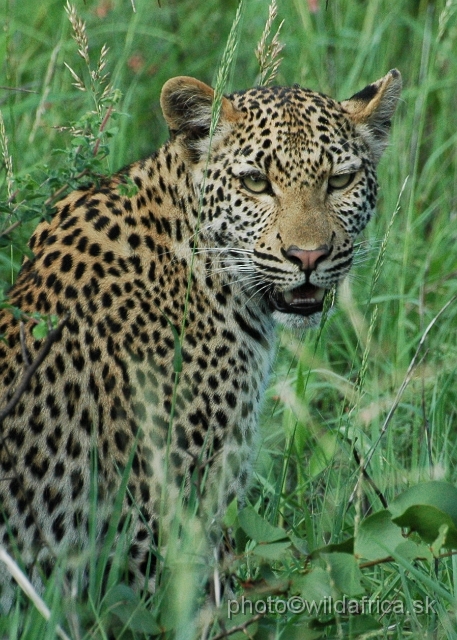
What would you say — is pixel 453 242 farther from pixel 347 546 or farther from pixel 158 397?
pixel 347 546

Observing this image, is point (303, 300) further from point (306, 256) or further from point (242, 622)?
point (242, 622)

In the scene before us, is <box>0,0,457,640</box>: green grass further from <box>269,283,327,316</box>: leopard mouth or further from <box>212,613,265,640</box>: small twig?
<box>269,283,327,316</box>: leopard mouth

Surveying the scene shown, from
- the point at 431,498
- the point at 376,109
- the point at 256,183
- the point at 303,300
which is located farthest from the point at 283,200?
the point at 431,498

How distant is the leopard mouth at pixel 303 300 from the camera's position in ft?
16.7

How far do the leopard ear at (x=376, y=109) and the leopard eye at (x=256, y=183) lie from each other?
0.58 meters

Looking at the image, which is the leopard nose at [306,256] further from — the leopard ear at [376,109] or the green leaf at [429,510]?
the green leaf at [429,510]

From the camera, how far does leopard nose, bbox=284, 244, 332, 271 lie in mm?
4887

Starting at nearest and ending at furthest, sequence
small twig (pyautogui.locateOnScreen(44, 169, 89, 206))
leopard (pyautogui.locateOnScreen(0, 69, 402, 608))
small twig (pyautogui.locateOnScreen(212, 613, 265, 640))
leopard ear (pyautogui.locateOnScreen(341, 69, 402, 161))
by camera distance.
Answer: small twig (pyautogui.locateOnScreen(212, 613, 265, 640)) → small twig (pyautogui.locateOnScreen(44, 169, 89, 206)) → leopard (pyautogui.locateOnScreen(0, 69, 402, 608)) → leopard ear (pyautogui.locateOnScreen(341, 69, 402, 161))

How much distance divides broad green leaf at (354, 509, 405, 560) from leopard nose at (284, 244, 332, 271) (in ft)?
4.88

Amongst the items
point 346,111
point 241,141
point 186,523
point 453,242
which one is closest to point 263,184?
point 241,141

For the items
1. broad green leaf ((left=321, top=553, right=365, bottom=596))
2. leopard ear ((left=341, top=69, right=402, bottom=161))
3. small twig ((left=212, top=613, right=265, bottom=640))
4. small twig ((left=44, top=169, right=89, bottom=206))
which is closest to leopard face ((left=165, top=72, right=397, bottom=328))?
leopard ear ((left=341, top=69, right=402, bottom=161))

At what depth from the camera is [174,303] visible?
500cm

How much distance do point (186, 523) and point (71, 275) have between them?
1248 mm

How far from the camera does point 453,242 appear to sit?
25.6 ft
